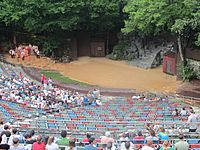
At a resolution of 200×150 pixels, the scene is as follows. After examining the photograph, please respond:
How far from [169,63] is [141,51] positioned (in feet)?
19.5

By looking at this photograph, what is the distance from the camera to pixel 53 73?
Result: 40844 mm

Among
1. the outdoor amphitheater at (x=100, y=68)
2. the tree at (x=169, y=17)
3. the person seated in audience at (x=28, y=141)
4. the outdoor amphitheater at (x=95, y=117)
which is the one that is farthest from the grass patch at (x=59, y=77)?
the person seated in audience at (x=28, y=141)

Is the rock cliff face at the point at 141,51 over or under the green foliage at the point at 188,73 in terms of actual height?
over

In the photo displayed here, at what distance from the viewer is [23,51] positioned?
1737 inches

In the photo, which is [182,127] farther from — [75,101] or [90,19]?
[90,19]

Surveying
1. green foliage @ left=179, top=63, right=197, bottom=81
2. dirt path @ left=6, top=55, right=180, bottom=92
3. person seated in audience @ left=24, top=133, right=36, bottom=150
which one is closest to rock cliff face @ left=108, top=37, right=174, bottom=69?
dirt path @ left=6, top=55, right=180, bottom=92

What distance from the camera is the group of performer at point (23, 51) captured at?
145 ft

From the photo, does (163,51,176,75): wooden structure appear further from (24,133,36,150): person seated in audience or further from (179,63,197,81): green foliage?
(24,133,36,150): person seated in audience

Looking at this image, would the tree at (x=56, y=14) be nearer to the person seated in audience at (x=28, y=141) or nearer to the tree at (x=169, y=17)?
the tree at (x=169, y=17)

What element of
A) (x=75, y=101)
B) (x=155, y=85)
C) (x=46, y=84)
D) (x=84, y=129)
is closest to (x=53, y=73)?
(x=46, y=84)

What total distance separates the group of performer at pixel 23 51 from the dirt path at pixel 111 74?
0.62 m

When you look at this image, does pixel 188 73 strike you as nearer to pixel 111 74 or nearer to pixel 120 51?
pixel 111 74

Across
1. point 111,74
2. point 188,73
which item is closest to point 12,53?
point 111,74

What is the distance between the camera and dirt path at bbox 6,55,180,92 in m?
37.3
